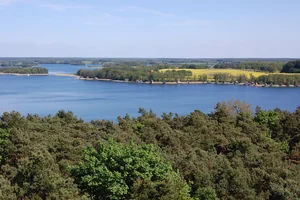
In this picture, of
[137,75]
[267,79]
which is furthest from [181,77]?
[267,79]

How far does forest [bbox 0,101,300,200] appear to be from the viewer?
5.94 meters

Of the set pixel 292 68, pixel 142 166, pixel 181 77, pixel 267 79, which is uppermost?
pixel 292 68

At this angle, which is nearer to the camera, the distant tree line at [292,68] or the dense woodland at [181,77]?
the dense woodland at [181,77]

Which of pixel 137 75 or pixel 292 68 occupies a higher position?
pixel 292 68

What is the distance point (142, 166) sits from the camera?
619cm

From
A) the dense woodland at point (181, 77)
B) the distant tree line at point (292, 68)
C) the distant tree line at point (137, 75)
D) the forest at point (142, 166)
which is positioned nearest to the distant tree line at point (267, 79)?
the dense woodland at point (181, 77)

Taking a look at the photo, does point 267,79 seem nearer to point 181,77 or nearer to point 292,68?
point 292,68

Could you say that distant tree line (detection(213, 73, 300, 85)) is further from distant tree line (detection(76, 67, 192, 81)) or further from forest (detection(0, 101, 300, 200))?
forest (detection(0, 101, 300, 200))

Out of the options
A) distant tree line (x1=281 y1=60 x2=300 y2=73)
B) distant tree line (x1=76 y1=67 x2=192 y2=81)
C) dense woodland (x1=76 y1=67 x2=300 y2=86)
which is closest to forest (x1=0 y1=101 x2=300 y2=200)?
dense woodland (x1=76 y1=67 x2=300 y2=86)

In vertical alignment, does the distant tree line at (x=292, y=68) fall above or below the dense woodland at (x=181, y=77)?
above

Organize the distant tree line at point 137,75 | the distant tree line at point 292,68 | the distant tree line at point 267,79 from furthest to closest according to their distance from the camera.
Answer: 1. the distant tree line at point 292,68
2. the distant tree line at point 137,75
3. the distant tree line at point 267,79

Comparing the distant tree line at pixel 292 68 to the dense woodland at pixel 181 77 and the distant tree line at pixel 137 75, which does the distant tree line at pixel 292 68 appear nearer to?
the dense woodland at pixel 181 77

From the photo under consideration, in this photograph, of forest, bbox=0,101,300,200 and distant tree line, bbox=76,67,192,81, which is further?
distant tree line, bbox=76,67,192,81

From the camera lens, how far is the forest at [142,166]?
19.5 ft
